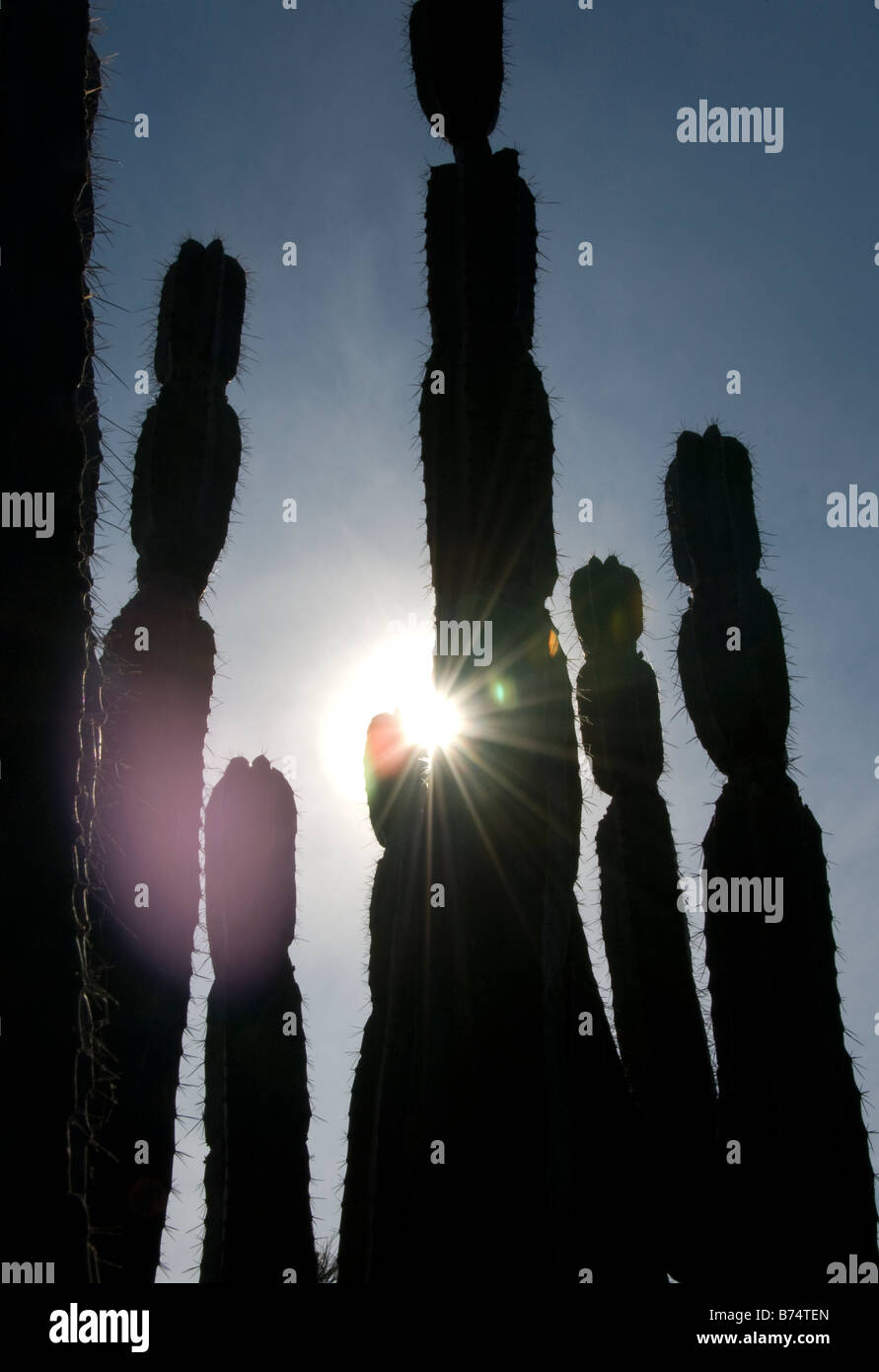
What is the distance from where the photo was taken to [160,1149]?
595 centimetres

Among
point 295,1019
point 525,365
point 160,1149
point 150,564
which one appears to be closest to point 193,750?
point 150,564

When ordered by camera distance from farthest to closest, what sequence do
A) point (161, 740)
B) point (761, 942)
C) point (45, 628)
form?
point (161, 740) < point (761, 942) < point (45, 628)

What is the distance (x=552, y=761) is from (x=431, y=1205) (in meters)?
1.87

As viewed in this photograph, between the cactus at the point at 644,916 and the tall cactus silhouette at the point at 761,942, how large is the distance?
0.33 metres

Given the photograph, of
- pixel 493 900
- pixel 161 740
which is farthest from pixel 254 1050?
pixel 493 900

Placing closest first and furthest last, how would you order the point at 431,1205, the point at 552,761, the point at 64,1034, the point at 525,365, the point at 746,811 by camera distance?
the point at 64,1034 < the point at 431,1205 < the point at 552,761 < the point at 525,365 < the point at 746,811

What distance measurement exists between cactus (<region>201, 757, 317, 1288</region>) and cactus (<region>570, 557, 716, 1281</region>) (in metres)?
1.86

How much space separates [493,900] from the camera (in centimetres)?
487

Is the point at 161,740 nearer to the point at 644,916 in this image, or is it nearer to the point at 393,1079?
the point at 393,1079

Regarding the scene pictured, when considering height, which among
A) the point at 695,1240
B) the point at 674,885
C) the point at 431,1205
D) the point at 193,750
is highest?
the point at 193,750

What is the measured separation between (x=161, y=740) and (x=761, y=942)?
3.37 m

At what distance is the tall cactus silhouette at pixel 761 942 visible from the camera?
18.5 feet
